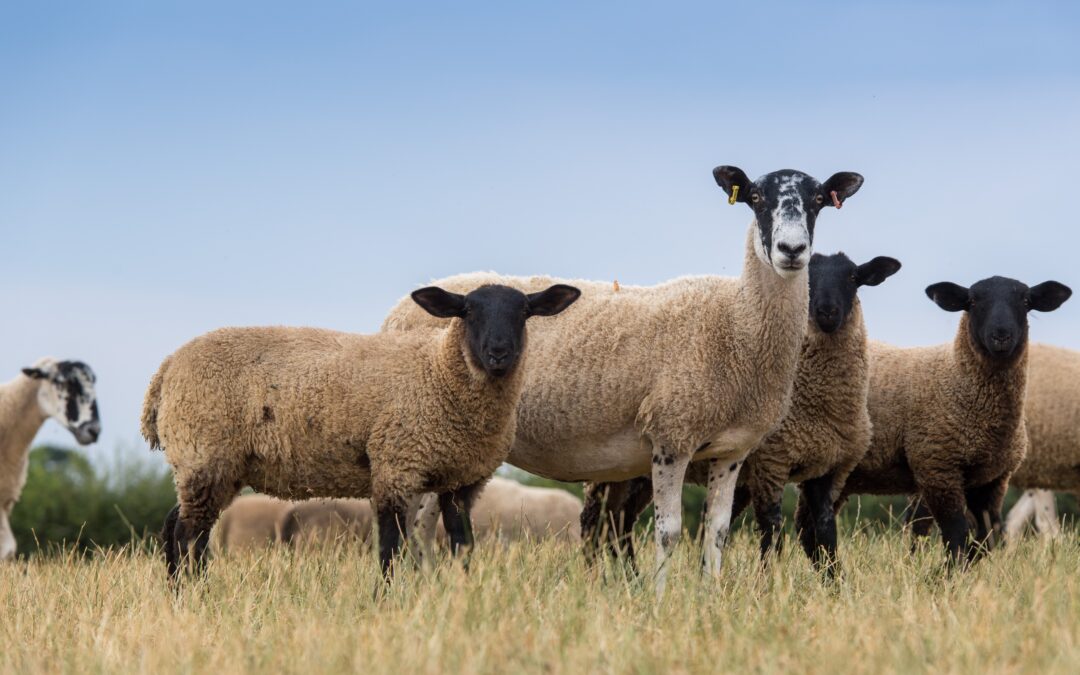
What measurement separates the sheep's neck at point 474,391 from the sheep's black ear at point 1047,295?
4528 millimetres

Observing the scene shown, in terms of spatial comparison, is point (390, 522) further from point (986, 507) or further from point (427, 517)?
point (986, 507)

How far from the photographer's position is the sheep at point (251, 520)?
47.0ft

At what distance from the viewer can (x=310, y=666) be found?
5.23 meters

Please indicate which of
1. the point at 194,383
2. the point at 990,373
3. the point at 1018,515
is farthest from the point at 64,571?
the point at 1018,515

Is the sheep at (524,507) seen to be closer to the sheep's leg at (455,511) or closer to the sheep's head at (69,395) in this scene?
the sheep's head at (69,395)

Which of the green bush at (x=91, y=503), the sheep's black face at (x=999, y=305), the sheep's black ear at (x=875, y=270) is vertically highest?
the sheep's black ear at (x=875, y=270)

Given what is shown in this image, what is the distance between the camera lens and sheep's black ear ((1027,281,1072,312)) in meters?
9.63

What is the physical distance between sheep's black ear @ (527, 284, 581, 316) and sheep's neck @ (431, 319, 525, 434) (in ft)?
1.24

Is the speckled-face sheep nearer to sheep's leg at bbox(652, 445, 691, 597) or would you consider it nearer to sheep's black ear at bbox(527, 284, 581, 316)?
sheep's leg at bbox(652, 445, 691, 597)

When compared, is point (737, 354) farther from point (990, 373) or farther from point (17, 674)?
point (17, 674)

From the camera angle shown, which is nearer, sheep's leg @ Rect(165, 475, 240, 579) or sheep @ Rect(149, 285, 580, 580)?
sheep @ Rect(149, 285, 580, 580)

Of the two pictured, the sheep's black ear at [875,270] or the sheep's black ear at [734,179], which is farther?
the sheep's black ear at [875,270]

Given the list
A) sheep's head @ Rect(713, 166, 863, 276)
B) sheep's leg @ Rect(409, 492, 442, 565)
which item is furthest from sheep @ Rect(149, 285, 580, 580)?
sheep's head @ Rect(713, 166, 863, 276)

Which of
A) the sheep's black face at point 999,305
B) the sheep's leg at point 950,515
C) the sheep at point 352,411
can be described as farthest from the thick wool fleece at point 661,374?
the sheep's leg at point 950,515
